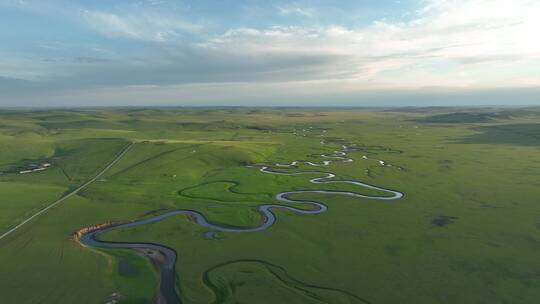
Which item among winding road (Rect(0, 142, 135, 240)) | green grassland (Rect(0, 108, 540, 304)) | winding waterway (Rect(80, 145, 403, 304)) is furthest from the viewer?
winding road (Rect(0, 142, 135, 240))

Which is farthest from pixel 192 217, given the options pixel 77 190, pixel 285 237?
pixel 77 190

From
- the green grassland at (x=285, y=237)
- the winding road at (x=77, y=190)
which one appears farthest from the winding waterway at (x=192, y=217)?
the winding road at (x=77, y=190)

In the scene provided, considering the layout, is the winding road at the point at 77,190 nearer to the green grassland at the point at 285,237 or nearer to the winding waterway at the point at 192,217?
the green grassland at the point at 285,237

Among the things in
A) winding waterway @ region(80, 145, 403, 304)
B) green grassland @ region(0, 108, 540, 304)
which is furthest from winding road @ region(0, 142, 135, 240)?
winding waterway @ region(80, 145, 403, 304)

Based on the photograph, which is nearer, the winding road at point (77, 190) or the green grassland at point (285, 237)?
the green grassland at point (285, 237)

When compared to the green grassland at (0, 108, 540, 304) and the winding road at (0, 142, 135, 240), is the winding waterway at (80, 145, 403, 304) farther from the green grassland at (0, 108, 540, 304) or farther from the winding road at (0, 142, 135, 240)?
the winding road at (0, 142, 135, 240)

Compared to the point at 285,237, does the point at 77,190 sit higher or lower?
lower

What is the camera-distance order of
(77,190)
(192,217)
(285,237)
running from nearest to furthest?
(285,237), (192,217), (77,190)

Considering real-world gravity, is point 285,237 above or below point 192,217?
above

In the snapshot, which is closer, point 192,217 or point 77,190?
point 192,217

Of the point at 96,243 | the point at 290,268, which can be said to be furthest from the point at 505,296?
the point at 96,243

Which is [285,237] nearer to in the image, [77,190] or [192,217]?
[192,217]

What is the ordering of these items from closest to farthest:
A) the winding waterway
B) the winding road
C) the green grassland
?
the green grassland → the winding waterway → the winding road

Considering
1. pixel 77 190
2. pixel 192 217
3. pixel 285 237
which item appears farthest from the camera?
pixel 77 190
